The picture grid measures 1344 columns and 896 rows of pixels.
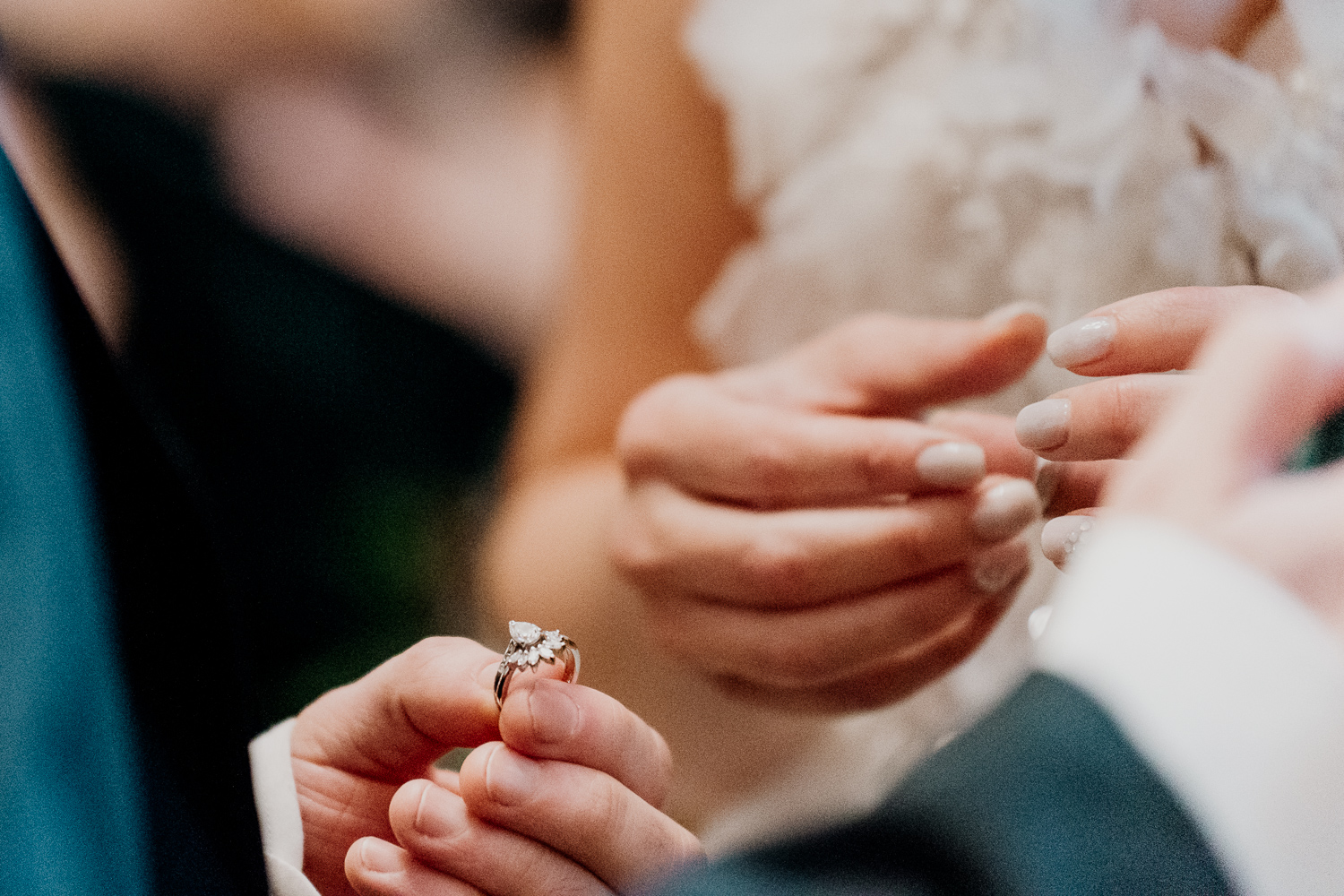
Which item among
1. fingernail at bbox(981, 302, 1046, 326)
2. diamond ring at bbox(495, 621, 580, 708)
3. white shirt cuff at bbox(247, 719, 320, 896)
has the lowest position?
white shirt cuff at bbox(247, 719, 320, 896)

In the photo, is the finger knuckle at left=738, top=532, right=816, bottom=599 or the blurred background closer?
the finger knuckle at left=738, top=532, right=816, bottom=599

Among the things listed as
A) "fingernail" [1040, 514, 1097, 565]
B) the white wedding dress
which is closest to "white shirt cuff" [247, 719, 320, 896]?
the white wedding dress

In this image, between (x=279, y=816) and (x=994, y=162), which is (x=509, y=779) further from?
(x=994, y=162)

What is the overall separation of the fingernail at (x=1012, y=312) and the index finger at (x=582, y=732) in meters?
0.18

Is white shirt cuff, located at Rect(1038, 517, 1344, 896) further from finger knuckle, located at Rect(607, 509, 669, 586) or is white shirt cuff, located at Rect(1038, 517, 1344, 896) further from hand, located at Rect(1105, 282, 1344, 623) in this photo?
finger knuckle, located at Rect(607, 509, 669, 586)

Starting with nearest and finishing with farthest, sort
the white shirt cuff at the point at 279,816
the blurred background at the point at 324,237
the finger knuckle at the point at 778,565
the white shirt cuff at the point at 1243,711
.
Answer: the white shirt cuff at the point at 1243,711
the white shirt cuff at the point at 279,816
the finger knuckle at the point at 778,565
the blurred background at the point at 324,237

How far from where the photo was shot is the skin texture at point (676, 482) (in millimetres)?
316

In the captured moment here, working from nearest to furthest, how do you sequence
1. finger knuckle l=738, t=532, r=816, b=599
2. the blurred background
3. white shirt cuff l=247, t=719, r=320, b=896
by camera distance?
white shirt cuff l=247, t=719, r=320, b=896 < finger knuckle l=738, t=532, r=816, b=599 < the blurred background

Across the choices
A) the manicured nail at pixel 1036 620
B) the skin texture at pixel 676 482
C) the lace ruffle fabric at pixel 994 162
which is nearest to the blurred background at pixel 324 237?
the skin texture at pixel 676 482

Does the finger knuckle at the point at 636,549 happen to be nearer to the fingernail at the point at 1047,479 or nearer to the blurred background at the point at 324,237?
the blurred background at the point at 324,237

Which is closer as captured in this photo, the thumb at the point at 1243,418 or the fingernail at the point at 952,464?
the thumb at the point at 1243,418

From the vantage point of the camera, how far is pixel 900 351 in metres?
0.32

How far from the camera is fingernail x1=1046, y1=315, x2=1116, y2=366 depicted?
0.21m

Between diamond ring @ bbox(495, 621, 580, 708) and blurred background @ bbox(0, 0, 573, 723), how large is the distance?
21 cm
